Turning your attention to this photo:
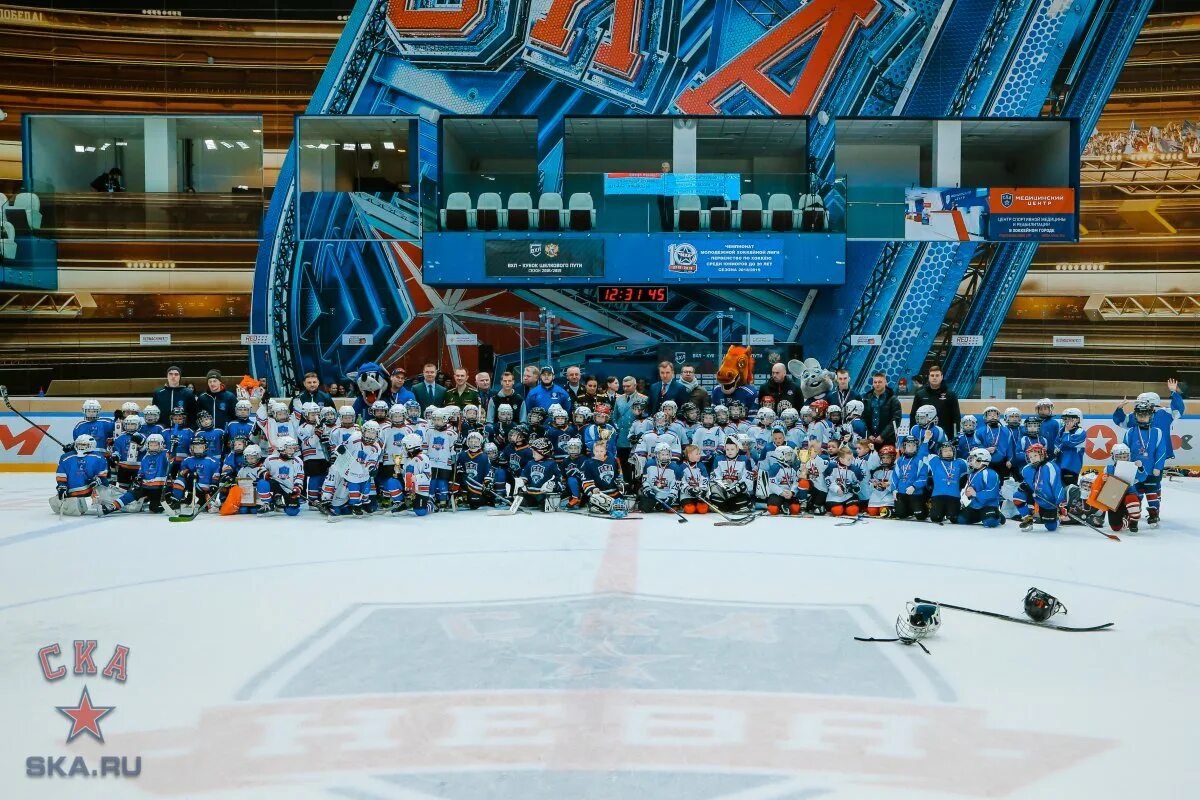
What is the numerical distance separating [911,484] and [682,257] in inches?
256

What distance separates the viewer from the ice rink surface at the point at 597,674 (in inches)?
113

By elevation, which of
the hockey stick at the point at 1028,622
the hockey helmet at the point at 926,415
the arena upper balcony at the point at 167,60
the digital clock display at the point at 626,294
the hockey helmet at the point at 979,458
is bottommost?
the hockey stick at the point at 1028,622

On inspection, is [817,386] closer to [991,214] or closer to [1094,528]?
[1094,528]

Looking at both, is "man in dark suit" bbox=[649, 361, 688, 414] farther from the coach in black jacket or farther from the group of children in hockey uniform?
the coach in black jacket

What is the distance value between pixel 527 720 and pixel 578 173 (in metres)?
12.1

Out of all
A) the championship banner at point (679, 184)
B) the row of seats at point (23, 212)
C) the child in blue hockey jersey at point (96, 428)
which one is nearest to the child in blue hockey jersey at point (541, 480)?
the child in blue hockey jersey at point (96, 428)

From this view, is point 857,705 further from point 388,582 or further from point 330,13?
point 330,13

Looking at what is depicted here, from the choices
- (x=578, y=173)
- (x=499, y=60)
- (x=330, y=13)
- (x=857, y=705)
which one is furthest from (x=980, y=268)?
(x=857, y=705)

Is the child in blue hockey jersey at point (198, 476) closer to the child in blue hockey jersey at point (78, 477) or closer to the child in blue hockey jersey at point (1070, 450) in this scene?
the child in blue hockey jersey at point (78, 477)

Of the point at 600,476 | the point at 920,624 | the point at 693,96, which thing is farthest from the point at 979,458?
the point at 693,96

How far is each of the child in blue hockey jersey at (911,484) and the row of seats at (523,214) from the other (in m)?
7.11

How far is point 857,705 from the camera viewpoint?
3.49m

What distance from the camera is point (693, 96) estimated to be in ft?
50.1

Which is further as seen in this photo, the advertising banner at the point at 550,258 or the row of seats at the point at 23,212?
the row of seats at the point at 23,212
